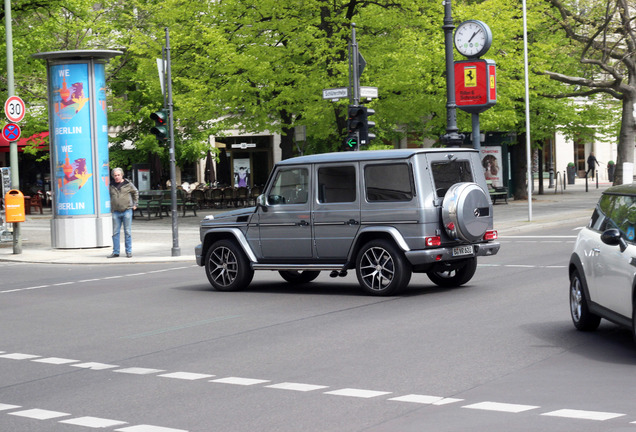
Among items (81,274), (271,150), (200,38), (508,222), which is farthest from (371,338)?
(271,150)

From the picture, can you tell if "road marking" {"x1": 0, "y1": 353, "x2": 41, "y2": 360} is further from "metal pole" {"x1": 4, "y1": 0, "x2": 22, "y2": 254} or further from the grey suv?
"metal pole" {"x1": 4, "y1": 0, "x2": 22, "y2": 254}

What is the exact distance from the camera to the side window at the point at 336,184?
14305mm

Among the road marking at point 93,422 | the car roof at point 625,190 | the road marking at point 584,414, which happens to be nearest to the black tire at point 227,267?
the car roof at point 625,190

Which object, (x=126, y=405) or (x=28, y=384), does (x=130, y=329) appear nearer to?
(x=28, y=384)

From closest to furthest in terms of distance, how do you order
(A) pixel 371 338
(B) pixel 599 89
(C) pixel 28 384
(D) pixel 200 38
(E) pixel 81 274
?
1. (C) pixel 28 384
2. (A) pixel 371 338
3. (E) pixel 81 274
4. (D) pixel 200 38
5. (B) pixel 599 89

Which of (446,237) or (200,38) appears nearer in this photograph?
(446,237)

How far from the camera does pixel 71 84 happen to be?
25.5 meters

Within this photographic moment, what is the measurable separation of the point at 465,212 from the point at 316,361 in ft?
16.8

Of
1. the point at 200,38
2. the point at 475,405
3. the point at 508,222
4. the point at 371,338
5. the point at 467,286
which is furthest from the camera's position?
the point at 200,38

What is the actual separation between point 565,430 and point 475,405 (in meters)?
0.92

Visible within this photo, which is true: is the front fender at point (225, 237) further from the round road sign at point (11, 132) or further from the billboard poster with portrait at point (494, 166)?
the billboard poster with portrait at point (494, 166)

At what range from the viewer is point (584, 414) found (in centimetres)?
666

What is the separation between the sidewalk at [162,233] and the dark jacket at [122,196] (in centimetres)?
117

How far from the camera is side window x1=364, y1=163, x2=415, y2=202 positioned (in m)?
13.8
